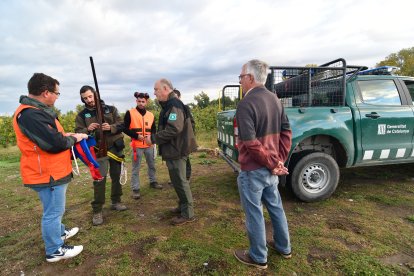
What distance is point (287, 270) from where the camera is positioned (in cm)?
234

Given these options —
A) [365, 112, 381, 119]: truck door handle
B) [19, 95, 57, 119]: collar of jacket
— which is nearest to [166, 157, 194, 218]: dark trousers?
[19, 95, 57, 119]: collar of jacket

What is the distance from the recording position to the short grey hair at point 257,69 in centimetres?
221

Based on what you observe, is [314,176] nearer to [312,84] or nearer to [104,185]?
[312,84]

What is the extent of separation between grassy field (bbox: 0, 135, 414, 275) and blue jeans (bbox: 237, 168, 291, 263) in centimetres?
24

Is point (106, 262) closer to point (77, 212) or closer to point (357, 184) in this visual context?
point (77, 212)

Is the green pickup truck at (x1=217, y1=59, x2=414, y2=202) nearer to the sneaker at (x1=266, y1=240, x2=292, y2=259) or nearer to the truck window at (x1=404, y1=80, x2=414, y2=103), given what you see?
the truck window at (x1=404, y1=80, x2=414, y2=103)

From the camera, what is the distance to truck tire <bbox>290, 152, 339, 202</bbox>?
147 inches

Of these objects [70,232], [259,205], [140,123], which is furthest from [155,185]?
[259,205]

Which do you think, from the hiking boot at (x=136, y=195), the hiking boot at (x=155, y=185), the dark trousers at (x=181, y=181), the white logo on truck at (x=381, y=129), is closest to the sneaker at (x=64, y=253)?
the dark trousers at (x=181, y=181)

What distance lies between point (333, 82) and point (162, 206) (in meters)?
3.42

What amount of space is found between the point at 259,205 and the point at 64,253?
2136mm

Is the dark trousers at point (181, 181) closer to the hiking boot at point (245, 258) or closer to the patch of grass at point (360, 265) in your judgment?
the hiking boot at point (245, 258)

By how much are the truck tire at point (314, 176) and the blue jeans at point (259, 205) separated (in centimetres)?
146

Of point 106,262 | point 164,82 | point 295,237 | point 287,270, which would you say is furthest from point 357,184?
point 106,262
